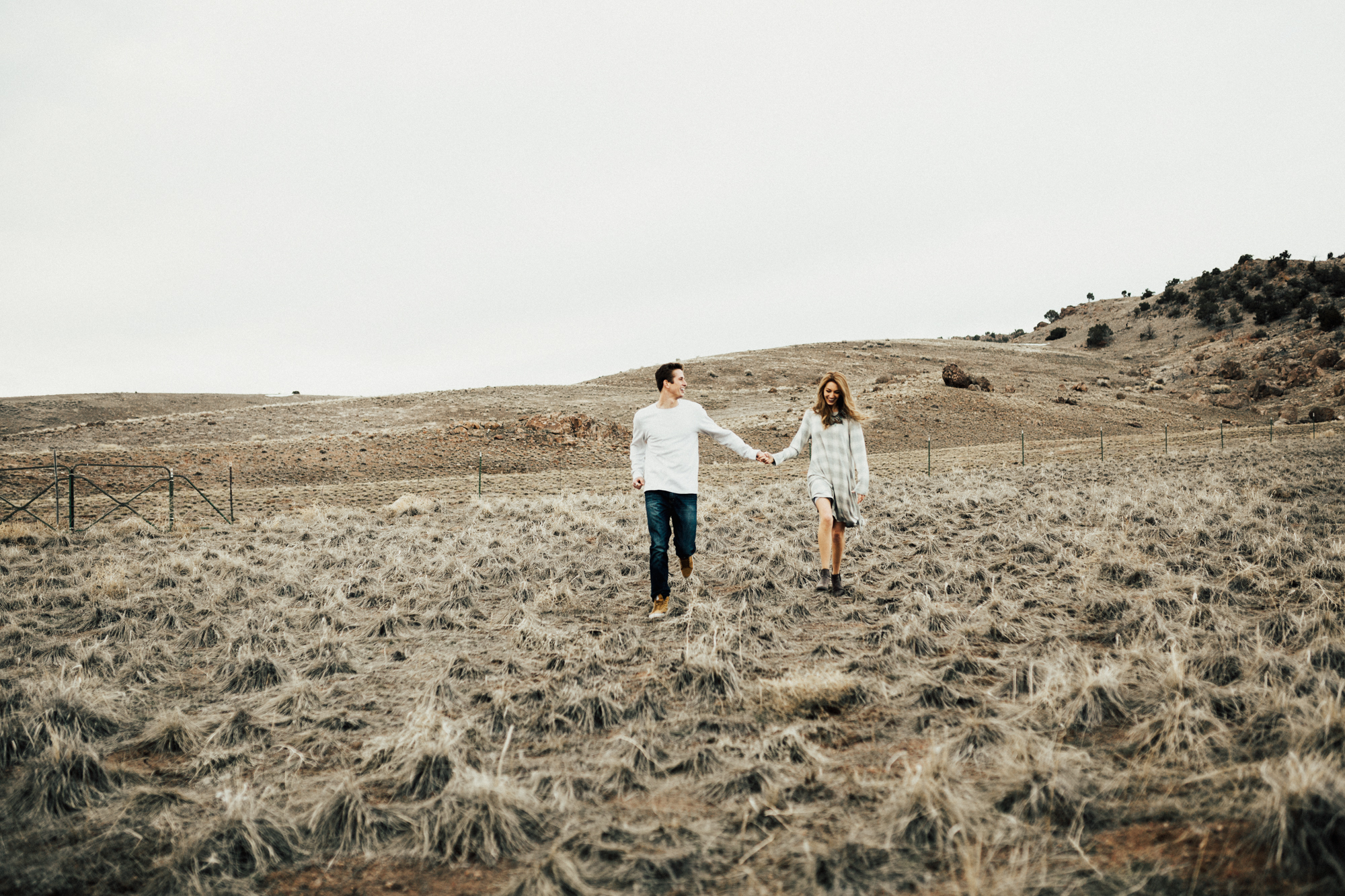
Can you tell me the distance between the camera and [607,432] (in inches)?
1262

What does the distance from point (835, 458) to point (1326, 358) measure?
52.4 metres

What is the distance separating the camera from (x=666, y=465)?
6008mm

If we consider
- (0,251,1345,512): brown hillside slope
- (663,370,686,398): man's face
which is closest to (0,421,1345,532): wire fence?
(0,251,1345,512): brown hillside slope

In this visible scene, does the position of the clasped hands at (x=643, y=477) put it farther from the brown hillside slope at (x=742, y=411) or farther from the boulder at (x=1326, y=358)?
the boulder at (x=1326, y=358)

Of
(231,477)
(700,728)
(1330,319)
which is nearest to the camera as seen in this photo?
(700,728)

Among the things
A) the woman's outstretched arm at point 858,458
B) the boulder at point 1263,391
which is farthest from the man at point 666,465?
the boulder at point 1263,391

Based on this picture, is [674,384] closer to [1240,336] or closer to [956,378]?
[956,378]

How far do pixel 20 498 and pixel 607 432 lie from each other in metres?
19.8

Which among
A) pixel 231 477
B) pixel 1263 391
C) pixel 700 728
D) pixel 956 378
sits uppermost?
pixel 956 378

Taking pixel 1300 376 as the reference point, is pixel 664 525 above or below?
below

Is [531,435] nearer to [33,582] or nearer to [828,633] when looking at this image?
[33,582]

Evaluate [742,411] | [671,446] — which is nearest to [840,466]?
[671,446]

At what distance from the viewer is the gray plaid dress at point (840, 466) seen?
21.1 ft

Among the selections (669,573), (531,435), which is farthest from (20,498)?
(669,573)
